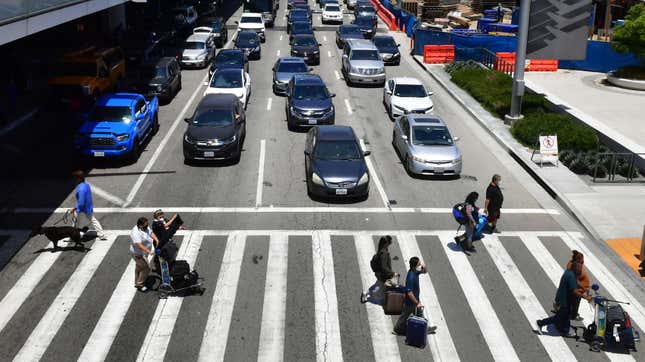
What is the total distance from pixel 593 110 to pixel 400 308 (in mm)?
21439

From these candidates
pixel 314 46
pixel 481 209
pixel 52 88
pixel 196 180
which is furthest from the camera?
pixel 314 46

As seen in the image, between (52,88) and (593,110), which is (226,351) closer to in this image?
(52,88)

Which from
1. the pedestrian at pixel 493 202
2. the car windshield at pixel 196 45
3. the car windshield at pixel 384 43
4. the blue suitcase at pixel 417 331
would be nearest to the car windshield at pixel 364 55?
the car windshield at pixel 384 43

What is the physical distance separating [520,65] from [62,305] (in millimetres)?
20512

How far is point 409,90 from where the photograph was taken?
93.9 feet

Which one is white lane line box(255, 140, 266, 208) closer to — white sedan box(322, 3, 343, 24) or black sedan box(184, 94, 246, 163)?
black sedan box(184, 94, 246, 163)

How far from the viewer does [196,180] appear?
2133 cm

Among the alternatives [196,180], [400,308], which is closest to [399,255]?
[400,308]

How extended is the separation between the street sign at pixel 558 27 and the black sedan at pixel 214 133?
12.8 meters

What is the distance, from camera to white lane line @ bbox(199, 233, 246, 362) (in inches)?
479

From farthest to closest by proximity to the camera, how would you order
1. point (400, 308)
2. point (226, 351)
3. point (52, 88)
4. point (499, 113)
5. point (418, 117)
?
point (499, 113) < point (52, 88) < point (418, 117) < point (400, 308) < point (226, 351)

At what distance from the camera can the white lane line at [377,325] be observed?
1213cm

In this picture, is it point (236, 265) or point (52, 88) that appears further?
point (52, 88)

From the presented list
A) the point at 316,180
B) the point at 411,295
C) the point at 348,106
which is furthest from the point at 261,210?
the point at 348,106
